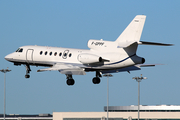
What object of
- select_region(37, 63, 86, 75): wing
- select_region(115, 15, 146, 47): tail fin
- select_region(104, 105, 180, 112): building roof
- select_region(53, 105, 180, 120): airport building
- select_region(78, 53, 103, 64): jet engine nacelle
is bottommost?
select_region(53, 105, 180, 120): airport building

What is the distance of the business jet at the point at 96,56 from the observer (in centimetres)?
5859

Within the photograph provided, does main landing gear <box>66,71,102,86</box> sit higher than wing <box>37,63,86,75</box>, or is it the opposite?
wing <box>37,63,86,75</box>

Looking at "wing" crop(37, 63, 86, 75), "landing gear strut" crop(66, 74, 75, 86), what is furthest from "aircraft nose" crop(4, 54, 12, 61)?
"landing gear strut" crop(66, 74, 75, 86)

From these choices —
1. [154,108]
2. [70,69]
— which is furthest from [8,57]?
[154,108]

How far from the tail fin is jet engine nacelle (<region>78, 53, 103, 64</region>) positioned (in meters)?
3.10

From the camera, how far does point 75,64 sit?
204 ft

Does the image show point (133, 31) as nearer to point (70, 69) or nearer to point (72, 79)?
point (70, 69)

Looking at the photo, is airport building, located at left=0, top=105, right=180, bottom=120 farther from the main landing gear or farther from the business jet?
the business jet

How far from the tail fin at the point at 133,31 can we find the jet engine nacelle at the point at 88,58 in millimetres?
3097

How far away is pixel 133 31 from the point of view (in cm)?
5906

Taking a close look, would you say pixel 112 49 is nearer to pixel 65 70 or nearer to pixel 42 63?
pixel 65 70

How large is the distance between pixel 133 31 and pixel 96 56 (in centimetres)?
515

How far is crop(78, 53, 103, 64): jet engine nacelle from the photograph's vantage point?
59406 millimetres

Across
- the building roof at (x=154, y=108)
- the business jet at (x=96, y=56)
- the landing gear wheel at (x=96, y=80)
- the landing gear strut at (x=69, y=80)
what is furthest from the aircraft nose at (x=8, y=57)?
the building roof at (x=154, y=108)
